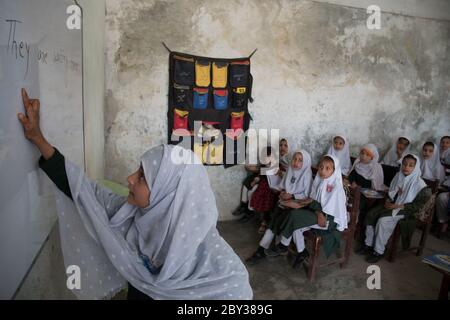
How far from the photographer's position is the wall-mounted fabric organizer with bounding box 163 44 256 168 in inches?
138

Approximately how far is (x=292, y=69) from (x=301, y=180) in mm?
1597

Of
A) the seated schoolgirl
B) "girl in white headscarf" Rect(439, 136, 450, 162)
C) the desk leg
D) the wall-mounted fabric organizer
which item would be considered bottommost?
the desk leg

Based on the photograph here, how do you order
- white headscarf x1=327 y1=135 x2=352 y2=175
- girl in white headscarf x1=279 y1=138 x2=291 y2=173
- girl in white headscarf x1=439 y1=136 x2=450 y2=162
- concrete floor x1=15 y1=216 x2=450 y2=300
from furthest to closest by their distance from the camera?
1. girl in white headscarf x1=439 y1=136 x2=450 y2=162
2. white headscarf x1=327 y1=135 x2=352 y2=175
3. girl in white headscarf x1=279 y1=138 x2=291 y2=173
4. concrete floor x1=15 y1=216 x2=450 y2=300

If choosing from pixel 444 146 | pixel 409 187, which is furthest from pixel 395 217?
pixel 444 146

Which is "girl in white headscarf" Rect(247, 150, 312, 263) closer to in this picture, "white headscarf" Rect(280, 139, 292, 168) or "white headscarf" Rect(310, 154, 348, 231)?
"white headscarf" Rect(310, 154, 348, 231)

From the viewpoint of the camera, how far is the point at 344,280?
2842 millimetres

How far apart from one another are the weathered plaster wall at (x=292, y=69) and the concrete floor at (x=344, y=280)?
130 centimetres

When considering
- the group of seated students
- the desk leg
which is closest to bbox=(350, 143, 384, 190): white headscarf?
the group of seated students

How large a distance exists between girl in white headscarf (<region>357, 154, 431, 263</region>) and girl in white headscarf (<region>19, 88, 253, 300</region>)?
248 centimetres

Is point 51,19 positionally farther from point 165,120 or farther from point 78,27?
point 165,120

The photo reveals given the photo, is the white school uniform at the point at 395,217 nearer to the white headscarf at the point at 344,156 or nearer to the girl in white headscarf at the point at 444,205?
the white headscarf at the point at 344,156

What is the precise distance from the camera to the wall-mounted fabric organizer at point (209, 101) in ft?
11.5

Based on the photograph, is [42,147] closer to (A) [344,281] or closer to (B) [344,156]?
(A) [344,281]

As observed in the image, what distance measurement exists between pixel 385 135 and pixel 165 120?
3.44m
